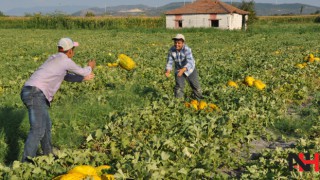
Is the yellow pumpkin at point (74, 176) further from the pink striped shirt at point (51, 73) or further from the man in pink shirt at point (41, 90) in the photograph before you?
the pink striped shirt at point (51, 73)

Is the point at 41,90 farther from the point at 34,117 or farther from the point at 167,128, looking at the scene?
the point at 167,128

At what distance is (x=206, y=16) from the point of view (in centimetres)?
4522

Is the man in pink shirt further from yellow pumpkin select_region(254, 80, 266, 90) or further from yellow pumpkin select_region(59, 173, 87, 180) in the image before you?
yellow pumpkin select_region(254, 80, 266, 90)

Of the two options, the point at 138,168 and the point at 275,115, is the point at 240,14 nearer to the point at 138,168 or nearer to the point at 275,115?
the point at 275,115

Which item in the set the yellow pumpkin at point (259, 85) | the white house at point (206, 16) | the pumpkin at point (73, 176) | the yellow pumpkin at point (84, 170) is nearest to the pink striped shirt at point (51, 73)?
the yellow pumpkin at point (84, 170)

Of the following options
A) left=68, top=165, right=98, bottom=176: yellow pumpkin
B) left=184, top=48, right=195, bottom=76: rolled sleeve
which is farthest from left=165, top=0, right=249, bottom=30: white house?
left=68, top=165, right=98, bottom=176: yellow pumpkin

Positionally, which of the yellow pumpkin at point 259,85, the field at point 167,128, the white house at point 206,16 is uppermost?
the white house at point 206,16

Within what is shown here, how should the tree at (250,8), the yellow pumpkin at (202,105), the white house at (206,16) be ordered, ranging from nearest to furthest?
1. the yellow pumpkin at (202,105)
2. the white house at (206,16)
3. the tree at (250,8)

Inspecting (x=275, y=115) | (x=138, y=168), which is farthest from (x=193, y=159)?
(x=275, y=115)

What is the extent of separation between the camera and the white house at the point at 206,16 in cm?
4431

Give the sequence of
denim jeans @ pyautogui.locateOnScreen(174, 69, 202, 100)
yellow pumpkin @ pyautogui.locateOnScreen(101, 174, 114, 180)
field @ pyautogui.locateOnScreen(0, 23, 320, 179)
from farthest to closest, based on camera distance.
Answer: denim jeans @ pyautogui.locateOnScreen(174, 69, 202, 100)
field @ pyautogui.locateOnScreen(0, 23, 320, 179)
yellow pumpkin @ pyautogui.locateOnScreen(101, 174, 114, 180)

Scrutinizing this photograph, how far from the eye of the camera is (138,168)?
369 cm

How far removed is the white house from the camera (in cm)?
4431

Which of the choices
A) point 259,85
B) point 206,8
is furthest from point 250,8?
point 259,85
